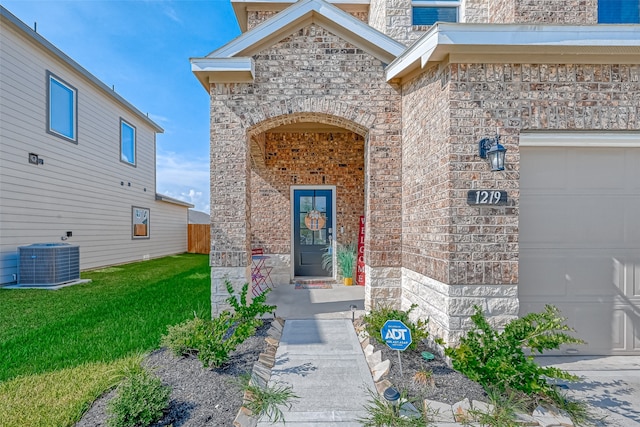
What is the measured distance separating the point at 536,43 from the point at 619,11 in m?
4.28

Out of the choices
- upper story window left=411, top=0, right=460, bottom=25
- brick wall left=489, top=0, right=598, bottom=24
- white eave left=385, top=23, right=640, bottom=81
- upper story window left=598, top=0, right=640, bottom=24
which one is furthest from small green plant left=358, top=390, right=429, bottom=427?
upper story window left=598, top=0, right=640, bottom=24

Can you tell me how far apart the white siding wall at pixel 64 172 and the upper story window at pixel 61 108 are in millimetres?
165

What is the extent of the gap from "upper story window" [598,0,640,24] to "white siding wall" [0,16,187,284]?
12.2 m

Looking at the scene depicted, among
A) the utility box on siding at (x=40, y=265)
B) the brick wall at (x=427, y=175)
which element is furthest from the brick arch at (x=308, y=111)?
the utility box on siding at (x=40, y=265)

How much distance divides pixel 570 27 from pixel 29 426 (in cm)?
607

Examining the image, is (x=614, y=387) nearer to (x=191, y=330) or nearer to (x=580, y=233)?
(x=580, y=233)

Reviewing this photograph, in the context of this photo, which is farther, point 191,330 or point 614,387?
point 191,330

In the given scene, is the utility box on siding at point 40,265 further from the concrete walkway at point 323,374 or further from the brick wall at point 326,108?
the concrete walkway at point 323,374

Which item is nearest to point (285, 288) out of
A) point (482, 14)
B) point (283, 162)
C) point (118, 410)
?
point (283, 162)

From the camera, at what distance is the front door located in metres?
7.32

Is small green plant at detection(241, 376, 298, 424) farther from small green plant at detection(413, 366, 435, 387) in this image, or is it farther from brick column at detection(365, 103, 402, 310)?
brick column at detection(365, 103, 402, 310)

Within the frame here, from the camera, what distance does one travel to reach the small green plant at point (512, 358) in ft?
8.36

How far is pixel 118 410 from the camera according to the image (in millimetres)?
2293

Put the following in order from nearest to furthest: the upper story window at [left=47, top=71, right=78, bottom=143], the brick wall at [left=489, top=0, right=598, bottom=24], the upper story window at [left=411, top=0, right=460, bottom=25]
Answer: the brick wall at [left=489, top=0, right=598, bottom=24], the upper story window at [left=411, top=0, right=460, bottom=25], the upper story window at [left=47, top=71, right=78, bottom=143]
